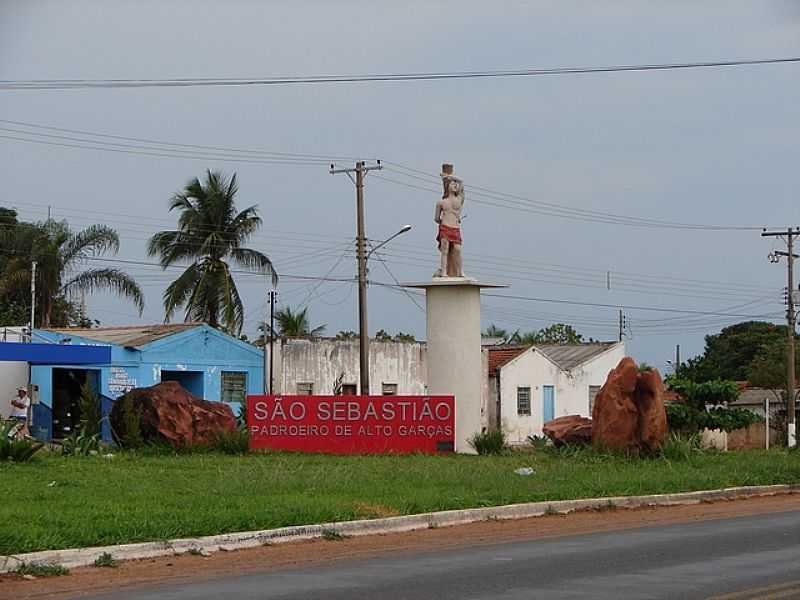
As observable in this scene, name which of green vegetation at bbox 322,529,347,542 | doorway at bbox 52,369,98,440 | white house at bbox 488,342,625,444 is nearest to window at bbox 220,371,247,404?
doorway at bbox 52,369,98,440

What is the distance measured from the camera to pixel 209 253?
50.8m

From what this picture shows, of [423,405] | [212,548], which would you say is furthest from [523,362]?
[212,548]

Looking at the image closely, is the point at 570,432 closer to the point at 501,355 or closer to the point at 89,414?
the point at 89,414

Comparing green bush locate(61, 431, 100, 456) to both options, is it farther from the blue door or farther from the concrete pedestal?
the blue door

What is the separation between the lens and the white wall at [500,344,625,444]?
54.7 meters

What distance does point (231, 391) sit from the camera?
153 ft

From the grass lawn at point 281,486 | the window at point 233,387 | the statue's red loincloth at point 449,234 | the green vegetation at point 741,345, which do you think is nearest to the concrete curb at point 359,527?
the grass lawn at point 281,486

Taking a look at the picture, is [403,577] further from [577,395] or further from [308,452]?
[577,395]

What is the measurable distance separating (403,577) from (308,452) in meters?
18.3

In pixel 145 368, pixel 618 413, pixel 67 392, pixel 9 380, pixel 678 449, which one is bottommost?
pixel 678 449

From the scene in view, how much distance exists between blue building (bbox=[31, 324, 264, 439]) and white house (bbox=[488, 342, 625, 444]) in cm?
1176

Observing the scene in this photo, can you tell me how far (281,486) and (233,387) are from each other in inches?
1046

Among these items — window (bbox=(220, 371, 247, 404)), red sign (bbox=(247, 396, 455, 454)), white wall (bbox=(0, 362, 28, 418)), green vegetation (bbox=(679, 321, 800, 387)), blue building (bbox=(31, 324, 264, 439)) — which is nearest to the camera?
red sign (bbox=(247, 396, 455, 454))

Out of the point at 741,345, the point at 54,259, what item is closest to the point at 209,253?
the point at 54,259
